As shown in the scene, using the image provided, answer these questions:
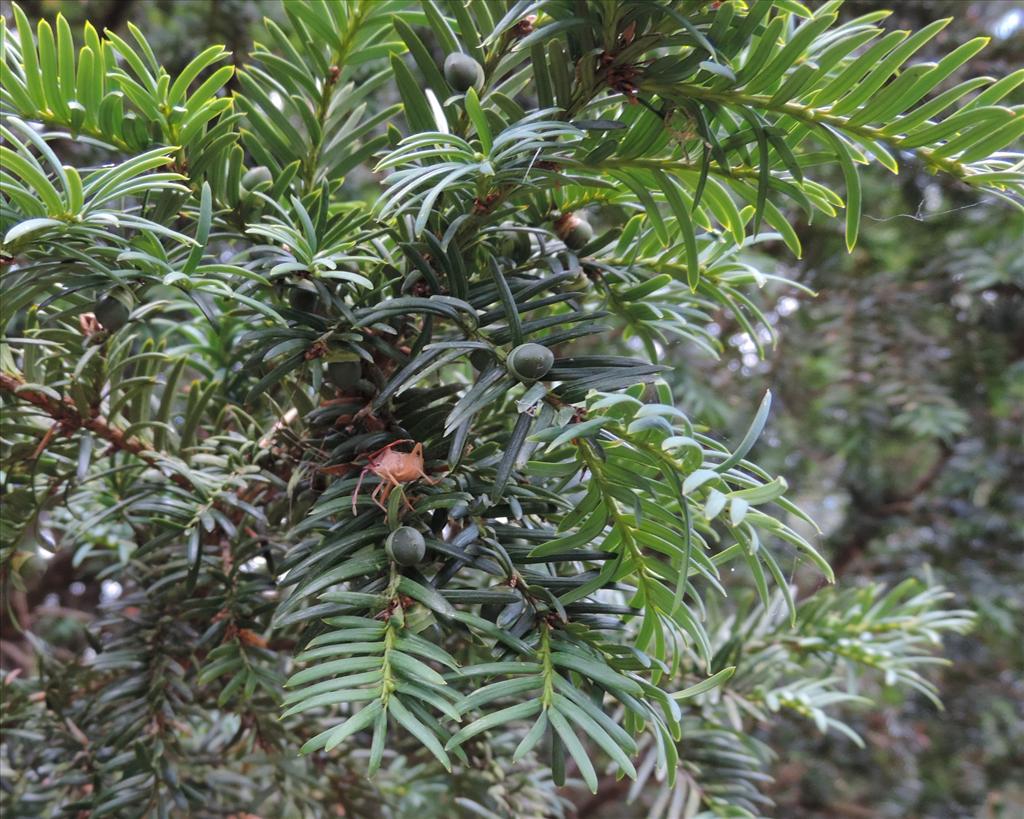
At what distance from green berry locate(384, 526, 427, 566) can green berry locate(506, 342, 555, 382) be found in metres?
0.08

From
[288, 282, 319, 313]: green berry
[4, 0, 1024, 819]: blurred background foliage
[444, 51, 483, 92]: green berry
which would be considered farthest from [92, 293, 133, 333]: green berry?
[4, 0, 1024, 819]: blurred background foliage

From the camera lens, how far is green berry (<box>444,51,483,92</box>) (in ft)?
1.25

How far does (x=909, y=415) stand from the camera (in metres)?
1.18

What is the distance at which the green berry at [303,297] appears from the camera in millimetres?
394

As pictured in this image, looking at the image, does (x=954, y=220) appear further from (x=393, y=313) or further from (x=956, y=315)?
(x=393, y=313)

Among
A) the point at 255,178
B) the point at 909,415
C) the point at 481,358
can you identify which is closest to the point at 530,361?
the point at 481,358

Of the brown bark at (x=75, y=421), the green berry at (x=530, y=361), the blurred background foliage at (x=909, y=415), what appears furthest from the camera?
the blurred background foliage at (x=909, y=415)

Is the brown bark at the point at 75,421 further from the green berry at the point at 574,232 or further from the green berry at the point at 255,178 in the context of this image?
the green berry at the point at 574,232

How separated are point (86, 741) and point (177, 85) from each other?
0.43 metres

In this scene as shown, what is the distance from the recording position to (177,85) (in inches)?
14.7

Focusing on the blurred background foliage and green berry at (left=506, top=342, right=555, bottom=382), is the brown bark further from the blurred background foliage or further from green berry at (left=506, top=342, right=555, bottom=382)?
the blurred background foliage

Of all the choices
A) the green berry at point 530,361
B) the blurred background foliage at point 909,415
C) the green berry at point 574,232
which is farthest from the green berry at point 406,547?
the blurred background foliage at point 909,415

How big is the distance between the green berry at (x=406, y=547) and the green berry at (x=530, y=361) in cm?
8

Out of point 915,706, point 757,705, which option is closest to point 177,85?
point 757,705
